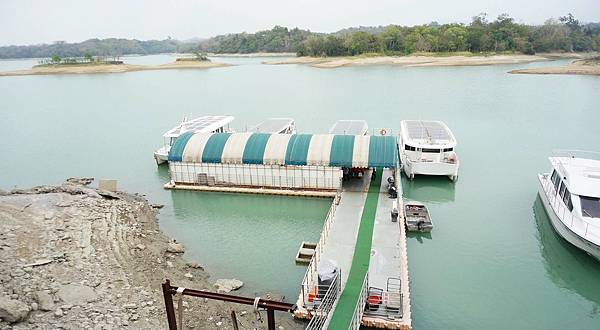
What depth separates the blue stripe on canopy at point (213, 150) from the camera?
101 ft

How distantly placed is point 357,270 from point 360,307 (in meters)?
3.12

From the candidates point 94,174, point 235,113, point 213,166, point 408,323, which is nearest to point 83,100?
point 235,113

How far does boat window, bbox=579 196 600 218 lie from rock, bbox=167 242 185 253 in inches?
835

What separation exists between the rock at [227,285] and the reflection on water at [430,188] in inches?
628

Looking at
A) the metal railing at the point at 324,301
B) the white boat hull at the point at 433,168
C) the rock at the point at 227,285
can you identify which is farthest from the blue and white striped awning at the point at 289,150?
the metal railing at the point at 324,301

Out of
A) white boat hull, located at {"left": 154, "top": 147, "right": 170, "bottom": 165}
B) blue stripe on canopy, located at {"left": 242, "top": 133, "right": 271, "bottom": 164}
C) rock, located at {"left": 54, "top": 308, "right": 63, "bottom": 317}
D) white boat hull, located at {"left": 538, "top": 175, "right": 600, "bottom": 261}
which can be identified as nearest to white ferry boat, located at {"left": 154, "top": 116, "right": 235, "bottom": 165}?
white boat hull, located at {"left": 154, "top": 147, "right": 170, "bottom": 165}

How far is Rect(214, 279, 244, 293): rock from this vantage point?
1919 centimetres

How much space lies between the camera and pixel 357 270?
18.4 meters

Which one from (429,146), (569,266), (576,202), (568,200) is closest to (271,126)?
(429,146)

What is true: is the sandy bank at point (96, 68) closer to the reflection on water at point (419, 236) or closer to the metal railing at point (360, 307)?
the reflection on water at point (419, 236)

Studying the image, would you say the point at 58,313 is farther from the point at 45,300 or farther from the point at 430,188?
the point at 430,188

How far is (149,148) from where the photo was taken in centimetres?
4669

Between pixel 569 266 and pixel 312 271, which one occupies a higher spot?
pixel 312 271

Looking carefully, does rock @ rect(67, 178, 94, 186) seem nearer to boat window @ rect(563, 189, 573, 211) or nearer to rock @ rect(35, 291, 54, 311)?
rock @ rect(35, 291, 54, 311)
